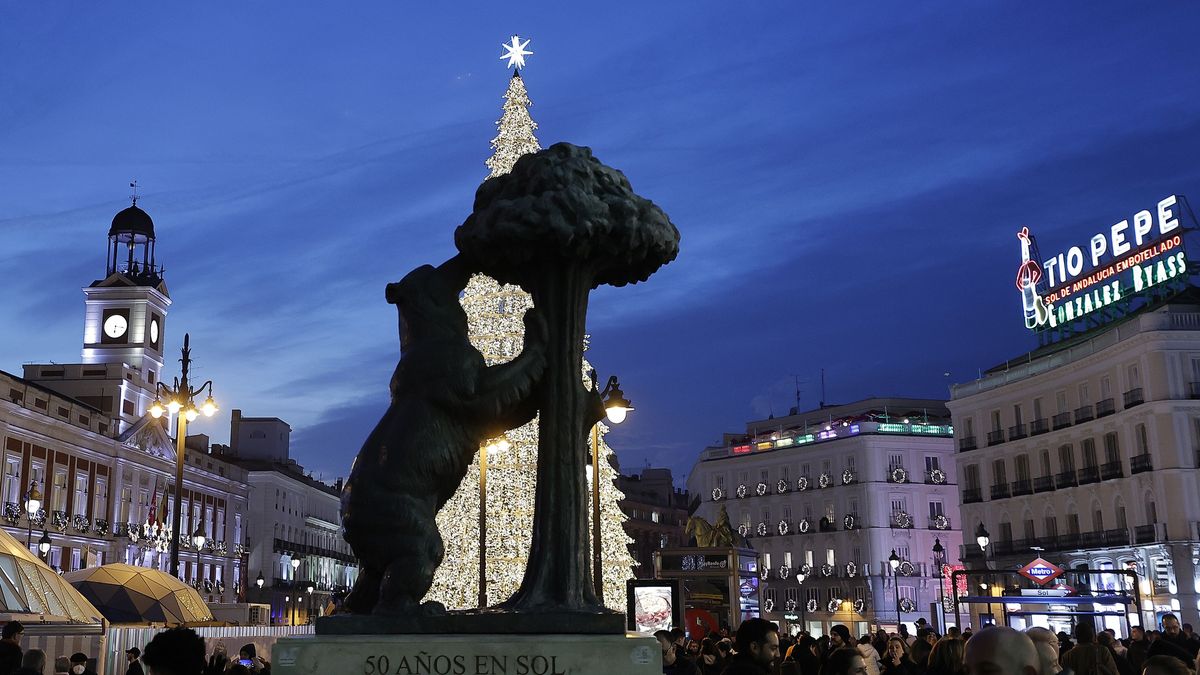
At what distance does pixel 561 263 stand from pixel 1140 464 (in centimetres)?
4567

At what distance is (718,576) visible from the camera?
28.8 meters

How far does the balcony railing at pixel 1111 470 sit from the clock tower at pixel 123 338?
47.3m

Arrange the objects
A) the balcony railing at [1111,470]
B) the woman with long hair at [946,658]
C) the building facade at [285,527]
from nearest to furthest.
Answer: the woman with long hair at [946,658] < the balcony railing at [1111,470] < the building facade at [285,527]

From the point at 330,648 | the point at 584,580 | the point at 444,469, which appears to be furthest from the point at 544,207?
the point at 330,648

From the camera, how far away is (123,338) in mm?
69688

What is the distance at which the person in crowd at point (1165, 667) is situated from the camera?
5.01 m

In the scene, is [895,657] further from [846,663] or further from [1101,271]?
[1101,271]

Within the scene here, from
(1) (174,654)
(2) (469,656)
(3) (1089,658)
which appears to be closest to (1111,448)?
(3) (1089,658)

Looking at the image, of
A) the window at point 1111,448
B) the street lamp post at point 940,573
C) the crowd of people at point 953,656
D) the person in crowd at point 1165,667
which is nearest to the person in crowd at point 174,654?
the crowd of people at point 953,656

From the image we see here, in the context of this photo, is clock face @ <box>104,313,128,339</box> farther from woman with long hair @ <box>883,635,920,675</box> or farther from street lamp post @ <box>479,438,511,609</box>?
woman with long hair @ <box>883,635,920,675</box>

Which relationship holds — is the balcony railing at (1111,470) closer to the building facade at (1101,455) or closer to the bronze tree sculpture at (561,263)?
the building facade at (1101,455)

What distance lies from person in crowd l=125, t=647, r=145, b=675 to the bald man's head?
828 centimetres

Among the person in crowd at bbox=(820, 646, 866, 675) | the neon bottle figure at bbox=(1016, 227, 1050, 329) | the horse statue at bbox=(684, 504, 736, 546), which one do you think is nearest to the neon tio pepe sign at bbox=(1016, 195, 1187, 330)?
the neon bottle figure at bbox=(1016, 227, 1050, 329)

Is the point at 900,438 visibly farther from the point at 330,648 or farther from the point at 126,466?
the point at 330,648
